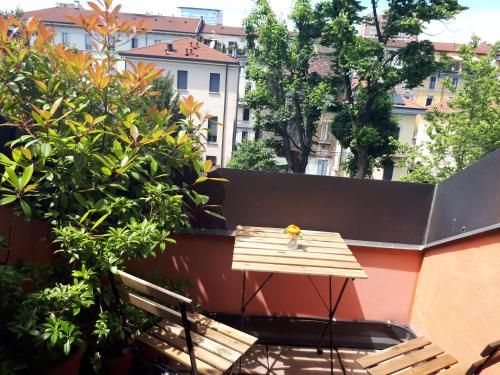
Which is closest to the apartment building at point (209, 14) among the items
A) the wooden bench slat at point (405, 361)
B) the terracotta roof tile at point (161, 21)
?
the terracotta roof tile at point (161, 21)

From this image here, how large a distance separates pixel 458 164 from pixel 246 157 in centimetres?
1071

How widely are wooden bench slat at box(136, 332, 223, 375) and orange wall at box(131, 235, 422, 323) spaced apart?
84 cm

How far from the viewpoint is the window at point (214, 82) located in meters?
23.5

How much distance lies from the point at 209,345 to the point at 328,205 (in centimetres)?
136

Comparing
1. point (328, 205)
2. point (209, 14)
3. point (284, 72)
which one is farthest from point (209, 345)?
point (209, 14)

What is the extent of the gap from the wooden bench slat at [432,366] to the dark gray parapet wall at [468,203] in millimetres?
766

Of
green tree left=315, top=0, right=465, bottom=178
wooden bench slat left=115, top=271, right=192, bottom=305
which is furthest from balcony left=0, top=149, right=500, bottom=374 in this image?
green tree left=315, top=0, right=465, bottom=178

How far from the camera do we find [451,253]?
238cm

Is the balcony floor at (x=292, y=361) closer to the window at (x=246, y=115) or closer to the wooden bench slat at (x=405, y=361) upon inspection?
the wooden bench slat at (x=405, y=361)

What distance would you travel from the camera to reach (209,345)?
1.83 meters

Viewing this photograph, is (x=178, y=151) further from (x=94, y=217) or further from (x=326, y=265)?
(x=326, y=265)

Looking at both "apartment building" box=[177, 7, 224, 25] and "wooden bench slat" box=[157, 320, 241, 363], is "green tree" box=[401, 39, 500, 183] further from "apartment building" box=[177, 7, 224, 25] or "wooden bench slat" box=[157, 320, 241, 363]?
"apartment building" box=[177, 7, 224, 25]

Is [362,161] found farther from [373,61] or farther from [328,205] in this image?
Result: [328,205]

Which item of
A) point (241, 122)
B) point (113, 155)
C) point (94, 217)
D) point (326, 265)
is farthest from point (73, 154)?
point (241, 122)
